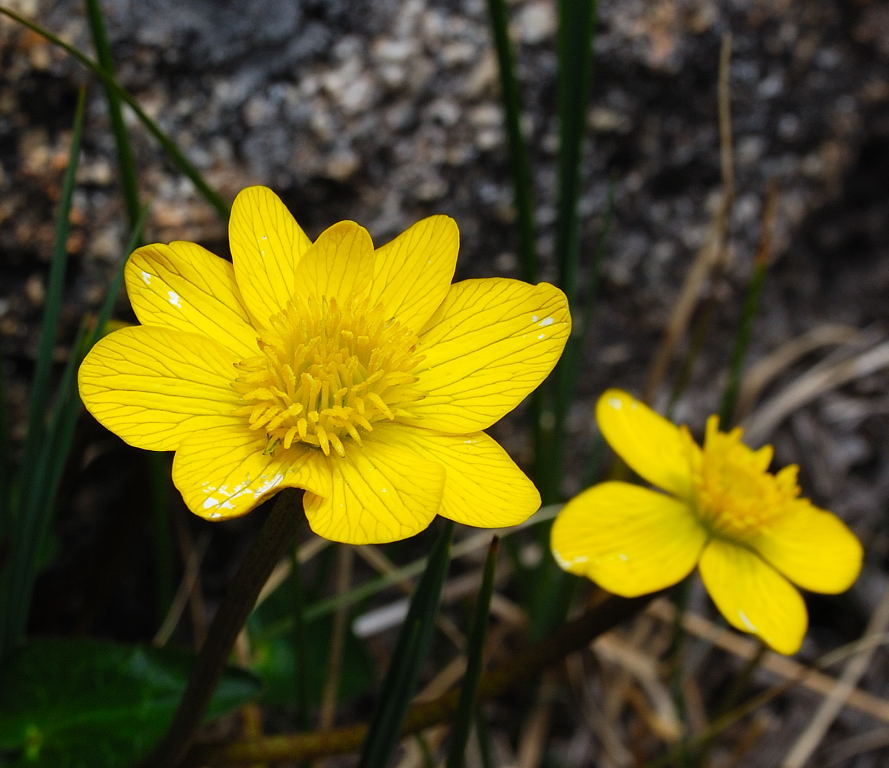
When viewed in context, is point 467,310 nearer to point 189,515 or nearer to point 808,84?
point 189,515

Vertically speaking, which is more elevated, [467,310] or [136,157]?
[136,157]

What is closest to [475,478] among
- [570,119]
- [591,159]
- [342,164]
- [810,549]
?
[810,549]

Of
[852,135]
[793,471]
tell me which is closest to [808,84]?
[852,135]

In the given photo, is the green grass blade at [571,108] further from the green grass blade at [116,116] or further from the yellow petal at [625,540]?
the green grass blade at [116,116]

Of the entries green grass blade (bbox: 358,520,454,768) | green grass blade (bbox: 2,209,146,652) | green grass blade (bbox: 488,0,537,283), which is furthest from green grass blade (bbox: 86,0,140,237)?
green grass blade (bbox: 358,520,454,768)

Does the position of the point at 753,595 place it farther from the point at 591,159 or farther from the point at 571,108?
the point at 591,159

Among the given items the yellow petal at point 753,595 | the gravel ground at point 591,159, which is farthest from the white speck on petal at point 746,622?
the gravel ground at point 591,159

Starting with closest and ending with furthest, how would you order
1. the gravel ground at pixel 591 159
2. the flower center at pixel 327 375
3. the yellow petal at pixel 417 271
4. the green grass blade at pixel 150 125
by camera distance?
the flower center at pixel 327 375 < the yellow petal at pixel 417 271 < the green grass blade at pixel 150 125 < the gravel ground at pixel 591 159
